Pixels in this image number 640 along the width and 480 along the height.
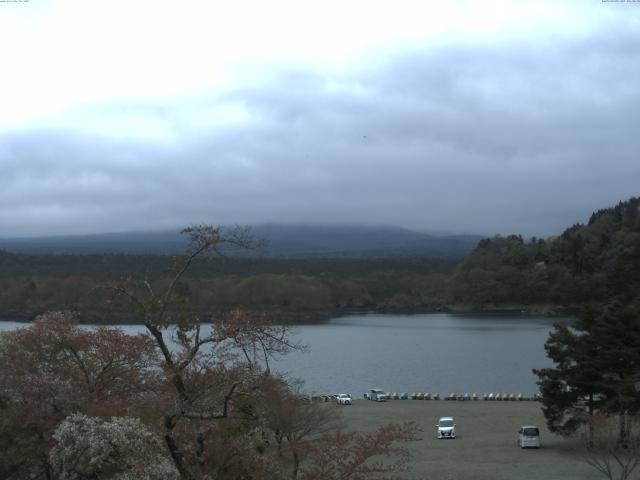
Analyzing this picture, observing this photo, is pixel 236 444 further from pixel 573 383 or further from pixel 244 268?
pixel 244 268

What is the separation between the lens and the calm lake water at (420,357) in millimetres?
41497

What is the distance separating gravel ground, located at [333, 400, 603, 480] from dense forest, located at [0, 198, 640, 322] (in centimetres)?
4612

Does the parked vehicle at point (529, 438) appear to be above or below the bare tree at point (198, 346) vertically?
below

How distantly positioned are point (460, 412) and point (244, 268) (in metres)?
77.2

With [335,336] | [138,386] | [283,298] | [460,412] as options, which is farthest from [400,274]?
[138,386]

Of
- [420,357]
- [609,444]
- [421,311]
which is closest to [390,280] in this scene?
[421,311]

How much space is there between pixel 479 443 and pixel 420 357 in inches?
1162

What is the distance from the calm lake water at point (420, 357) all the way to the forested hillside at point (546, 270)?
44.0ft

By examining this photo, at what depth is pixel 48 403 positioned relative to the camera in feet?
36.3

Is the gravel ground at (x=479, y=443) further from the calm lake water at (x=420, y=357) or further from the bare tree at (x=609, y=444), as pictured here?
the calm lake water at (x=420, y=357)

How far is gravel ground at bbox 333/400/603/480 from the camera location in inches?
742

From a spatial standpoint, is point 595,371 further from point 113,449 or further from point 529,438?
point 113,449

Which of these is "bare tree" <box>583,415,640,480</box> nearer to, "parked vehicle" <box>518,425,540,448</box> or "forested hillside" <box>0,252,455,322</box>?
"parked vehicle" <box>518,425,540,448</box>

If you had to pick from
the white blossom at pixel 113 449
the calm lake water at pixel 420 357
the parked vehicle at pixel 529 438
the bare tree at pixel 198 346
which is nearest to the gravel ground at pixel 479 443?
the parked vehicle at pixel 529 438
